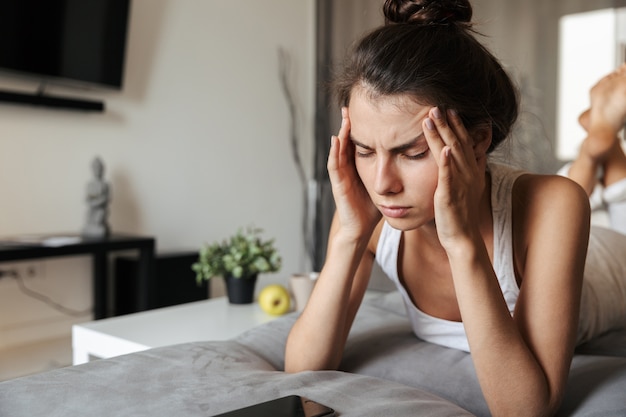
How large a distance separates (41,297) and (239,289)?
163 centimetres

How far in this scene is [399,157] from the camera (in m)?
0.98

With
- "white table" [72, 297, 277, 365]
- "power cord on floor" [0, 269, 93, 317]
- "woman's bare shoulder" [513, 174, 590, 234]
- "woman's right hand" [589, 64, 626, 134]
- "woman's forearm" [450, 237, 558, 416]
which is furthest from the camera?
"power cord on floor" [0, 269, 93, 317]

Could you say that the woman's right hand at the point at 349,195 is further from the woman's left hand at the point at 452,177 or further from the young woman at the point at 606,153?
the young woman at the point at 606,153

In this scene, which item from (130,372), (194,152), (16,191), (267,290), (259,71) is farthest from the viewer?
(259,71)

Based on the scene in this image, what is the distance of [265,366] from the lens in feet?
3.58

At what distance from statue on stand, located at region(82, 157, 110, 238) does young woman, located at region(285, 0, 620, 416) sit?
2250 millimetres

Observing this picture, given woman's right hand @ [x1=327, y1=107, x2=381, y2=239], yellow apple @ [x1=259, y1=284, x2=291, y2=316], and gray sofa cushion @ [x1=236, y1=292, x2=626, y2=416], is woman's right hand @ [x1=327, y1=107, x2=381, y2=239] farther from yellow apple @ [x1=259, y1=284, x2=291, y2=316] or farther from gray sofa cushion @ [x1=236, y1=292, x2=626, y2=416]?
yellow apple @ [x1=259, y1=284, x2=291, y2=316]

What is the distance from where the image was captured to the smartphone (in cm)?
74

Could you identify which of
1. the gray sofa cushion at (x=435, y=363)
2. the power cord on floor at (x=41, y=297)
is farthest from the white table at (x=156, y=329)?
the power cord on floor at (x=41, y=297)

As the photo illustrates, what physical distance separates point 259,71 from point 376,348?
3482 millimetres

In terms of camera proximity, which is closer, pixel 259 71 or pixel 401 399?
pixel 401 399

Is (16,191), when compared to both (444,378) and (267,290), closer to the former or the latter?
(267,290)

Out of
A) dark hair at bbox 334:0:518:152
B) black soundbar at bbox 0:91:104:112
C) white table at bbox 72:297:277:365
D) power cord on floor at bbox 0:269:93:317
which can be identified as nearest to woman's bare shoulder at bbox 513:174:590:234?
dark hair at bbox 334:0:518:152

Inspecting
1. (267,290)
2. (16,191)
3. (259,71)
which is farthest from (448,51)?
(259,71)
